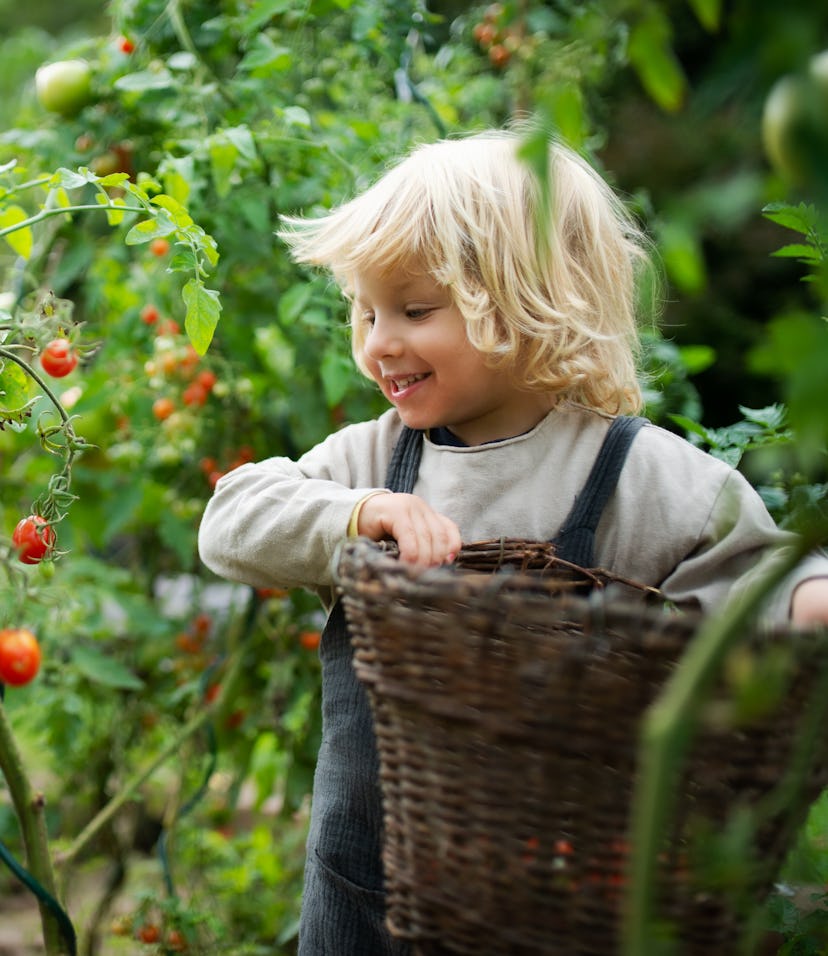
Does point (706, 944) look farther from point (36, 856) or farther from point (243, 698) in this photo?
point (243, 698)

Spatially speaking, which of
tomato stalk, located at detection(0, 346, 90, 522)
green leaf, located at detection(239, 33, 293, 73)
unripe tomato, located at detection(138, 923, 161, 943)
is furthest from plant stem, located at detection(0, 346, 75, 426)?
unripe tomato, located at detection(138, 923, 161, 943)

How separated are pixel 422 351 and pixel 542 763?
0.68 metres

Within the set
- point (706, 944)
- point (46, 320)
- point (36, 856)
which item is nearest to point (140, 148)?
point (46, 320)

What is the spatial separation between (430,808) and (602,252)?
2.78ft

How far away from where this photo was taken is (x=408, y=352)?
141 cm

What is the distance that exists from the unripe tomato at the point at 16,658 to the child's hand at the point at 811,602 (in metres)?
0.89

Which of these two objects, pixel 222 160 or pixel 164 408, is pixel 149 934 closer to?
pixel 164 408

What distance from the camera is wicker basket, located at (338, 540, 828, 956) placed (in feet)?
2.66

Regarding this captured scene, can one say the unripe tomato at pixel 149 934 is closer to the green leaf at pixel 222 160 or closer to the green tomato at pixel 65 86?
the green leaf at pixel 222 160

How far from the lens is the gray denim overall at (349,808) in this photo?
129 cm

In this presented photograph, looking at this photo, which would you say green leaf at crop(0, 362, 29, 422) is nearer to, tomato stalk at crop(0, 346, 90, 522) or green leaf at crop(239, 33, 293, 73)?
tomato stalk at crop(0, 346, 90, 522)

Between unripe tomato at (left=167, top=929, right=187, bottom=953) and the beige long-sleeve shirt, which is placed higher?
the beige long-sleeve shirt

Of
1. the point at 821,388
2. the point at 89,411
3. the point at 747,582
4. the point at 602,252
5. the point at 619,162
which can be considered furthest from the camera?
the point at 619,162

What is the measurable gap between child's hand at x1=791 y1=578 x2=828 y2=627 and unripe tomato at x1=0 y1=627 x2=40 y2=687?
886mm
